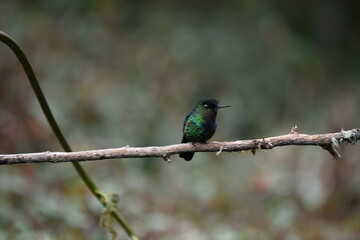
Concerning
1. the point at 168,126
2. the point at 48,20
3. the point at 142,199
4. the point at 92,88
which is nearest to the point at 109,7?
the point at 48,20

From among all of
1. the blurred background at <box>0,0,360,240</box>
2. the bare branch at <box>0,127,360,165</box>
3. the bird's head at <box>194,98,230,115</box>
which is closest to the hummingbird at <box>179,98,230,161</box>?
the bird's head at <box>194,98,230,115</box>

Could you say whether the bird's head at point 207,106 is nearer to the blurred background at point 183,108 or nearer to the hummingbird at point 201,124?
the hummingbird at point 201,124

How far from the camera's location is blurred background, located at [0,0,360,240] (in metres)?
6.02

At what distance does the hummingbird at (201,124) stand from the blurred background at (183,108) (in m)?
1.64

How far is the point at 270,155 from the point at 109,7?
12.1 feet

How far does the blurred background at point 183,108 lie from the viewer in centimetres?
602

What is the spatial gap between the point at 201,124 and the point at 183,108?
5655 millimetres

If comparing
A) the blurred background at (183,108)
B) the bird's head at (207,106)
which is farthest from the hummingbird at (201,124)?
the blurred background at (183,108)

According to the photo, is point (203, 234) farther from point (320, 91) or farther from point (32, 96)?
point (320, 91)

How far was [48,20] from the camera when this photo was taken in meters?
9.72

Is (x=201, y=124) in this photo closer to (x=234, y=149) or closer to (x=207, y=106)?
(x=207, y=106)

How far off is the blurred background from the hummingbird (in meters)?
1.64

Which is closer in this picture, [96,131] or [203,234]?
[203,234]

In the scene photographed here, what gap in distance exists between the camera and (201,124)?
379cm
